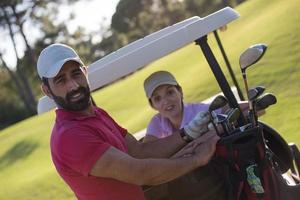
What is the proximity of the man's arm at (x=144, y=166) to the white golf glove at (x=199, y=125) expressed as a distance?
12 centimetres

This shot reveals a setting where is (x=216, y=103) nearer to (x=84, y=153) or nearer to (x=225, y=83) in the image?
(x=225, y=83)

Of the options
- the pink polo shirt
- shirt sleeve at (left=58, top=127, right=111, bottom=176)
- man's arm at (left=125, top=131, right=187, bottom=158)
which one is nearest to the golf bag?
man's arm at (left=125, top=131, right=187, bottom=158)

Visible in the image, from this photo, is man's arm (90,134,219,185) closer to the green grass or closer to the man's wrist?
the man's wrist

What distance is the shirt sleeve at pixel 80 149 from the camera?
2070 millimetres

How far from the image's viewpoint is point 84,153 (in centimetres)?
207

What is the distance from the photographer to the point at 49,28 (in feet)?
130

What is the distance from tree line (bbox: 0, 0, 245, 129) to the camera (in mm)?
35500

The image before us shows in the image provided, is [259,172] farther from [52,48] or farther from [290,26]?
[290,26]

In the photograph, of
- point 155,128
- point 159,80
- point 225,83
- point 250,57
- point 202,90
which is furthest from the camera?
point 202,90

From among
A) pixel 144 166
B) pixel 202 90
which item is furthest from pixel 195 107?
pixel 202 90

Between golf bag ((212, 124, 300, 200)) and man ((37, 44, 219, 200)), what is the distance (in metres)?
0.09

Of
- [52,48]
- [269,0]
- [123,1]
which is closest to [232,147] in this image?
[52,48]

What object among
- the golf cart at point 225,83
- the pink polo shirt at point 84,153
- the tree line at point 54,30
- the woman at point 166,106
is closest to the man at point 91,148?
the pink polo shirt at point 84,153

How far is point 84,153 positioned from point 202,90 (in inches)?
441
